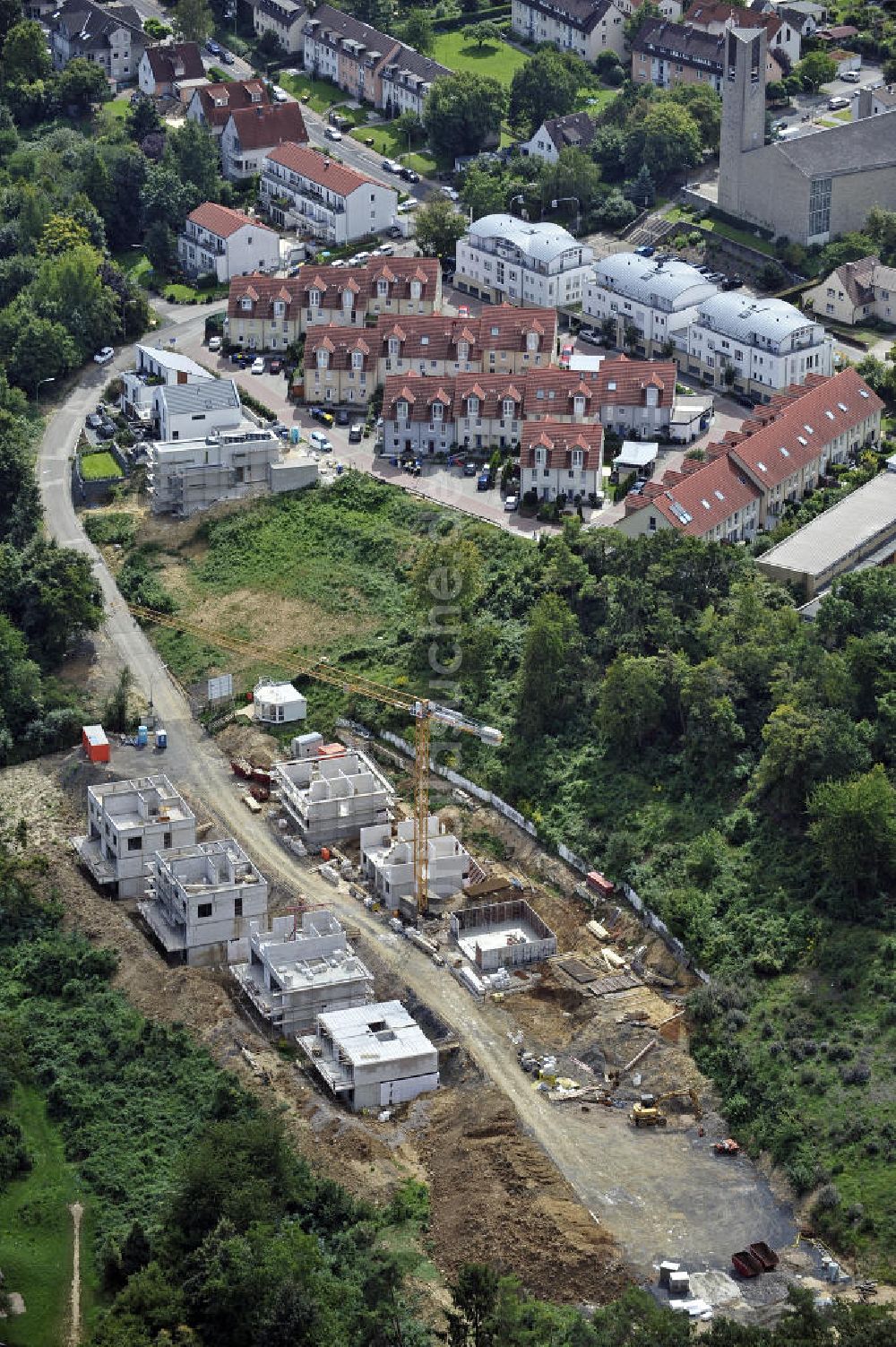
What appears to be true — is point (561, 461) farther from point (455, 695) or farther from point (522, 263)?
point (522, 263)

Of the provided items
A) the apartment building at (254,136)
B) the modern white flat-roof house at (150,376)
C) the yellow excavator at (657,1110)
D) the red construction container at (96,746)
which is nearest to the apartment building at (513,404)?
the modern white flat-roof house at (150,376)

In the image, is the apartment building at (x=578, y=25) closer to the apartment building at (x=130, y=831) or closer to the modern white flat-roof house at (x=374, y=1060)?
the apartment building at (x=130, y=831)

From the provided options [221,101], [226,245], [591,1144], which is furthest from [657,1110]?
[221,101]

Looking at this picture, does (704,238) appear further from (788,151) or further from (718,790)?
(718,790)

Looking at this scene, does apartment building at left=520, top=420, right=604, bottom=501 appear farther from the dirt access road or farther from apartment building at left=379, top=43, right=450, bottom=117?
apartment building at left=379, top=43, right=450, bottom=117

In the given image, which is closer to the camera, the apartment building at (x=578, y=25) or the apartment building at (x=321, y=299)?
the apartment building at (x=321, y=299)

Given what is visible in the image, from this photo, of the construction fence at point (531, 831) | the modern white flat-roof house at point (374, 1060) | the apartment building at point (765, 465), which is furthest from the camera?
the apartment building at point (765, 465)
